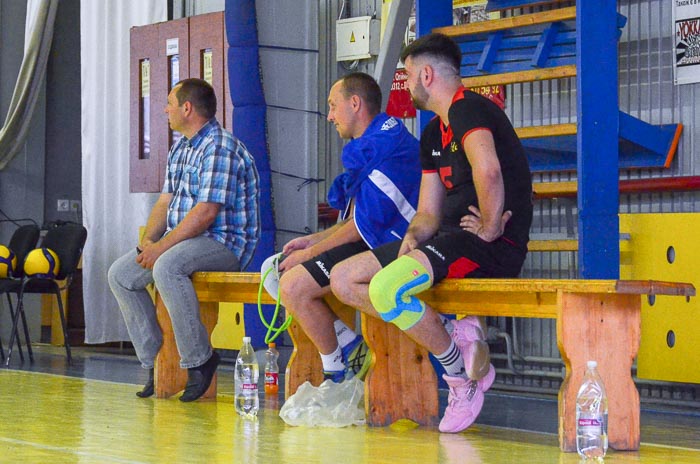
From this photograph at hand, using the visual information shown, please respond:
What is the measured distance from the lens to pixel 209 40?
293 inches

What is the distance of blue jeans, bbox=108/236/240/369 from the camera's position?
4.88 meters

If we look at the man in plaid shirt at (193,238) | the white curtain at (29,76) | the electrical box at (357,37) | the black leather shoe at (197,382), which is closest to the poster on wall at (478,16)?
the electrical box at (357,37)

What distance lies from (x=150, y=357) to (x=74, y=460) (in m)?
1.99

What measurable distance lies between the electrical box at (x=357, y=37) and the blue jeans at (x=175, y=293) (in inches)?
89.7

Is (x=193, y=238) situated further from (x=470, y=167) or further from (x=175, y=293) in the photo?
(x=470, y=167)

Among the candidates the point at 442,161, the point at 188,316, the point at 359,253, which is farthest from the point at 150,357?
the point at 442,161

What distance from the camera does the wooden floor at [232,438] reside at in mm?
3273

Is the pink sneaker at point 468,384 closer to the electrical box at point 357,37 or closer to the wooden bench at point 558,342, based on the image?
the wooden bench at point 558,342

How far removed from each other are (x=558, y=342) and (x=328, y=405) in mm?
1044

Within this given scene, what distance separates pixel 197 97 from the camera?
5148 mm

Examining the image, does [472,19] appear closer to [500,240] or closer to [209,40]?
[209,40]

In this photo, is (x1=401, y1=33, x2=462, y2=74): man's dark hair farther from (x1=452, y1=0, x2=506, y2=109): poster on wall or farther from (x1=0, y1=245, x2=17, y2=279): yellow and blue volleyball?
(x1=0, y1=245, x2=17, y2=279): yellow and blue volleyball

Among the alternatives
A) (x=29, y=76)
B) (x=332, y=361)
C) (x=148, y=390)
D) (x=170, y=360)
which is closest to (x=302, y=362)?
(x=332, y=361)

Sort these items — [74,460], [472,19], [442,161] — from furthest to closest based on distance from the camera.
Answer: [472,19]
[442,161]
[74,460]
